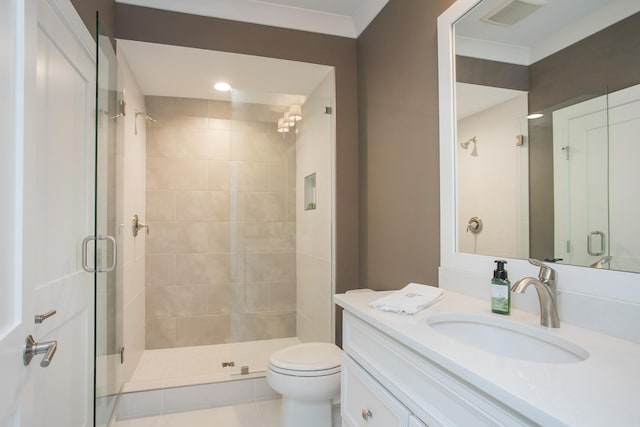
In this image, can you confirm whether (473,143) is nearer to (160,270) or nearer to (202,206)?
(202,206)

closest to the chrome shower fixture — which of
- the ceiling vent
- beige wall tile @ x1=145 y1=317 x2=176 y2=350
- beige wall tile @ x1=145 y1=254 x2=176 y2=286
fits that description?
the ceiling vent

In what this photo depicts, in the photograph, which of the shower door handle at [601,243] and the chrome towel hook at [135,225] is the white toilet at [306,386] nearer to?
the shower door handle at [601,243]

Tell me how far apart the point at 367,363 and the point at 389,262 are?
0.92m

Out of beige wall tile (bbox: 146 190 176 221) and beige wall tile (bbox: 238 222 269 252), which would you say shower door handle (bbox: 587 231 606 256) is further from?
beige wall tile (bbox: 146 190 176 221)

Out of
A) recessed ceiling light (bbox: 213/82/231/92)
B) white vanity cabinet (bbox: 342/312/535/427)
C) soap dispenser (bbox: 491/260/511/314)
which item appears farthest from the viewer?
recessed ceiling light (bbox: 213/82/231/92)

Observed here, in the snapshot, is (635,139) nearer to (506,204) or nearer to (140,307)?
(506,204)

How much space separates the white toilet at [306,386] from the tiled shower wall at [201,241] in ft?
2.75

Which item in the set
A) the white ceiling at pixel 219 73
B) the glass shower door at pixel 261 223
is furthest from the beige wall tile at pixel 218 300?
the white ceiling at pixel 219 73

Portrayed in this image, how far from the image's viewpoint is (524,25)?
1.26 metres

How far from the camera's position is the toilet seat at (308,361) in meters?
1.86

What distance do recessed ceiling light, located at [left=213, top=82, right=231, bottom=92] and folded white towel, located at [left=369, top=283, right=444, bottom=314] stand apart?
2.26 meters

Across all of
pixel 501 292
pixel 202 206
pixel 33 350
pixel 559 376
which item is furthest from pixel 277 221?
pixel 559 376

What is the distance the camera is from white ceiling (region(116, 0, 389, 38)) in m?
2.23

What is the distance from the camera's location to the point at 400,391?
1.04 meters
